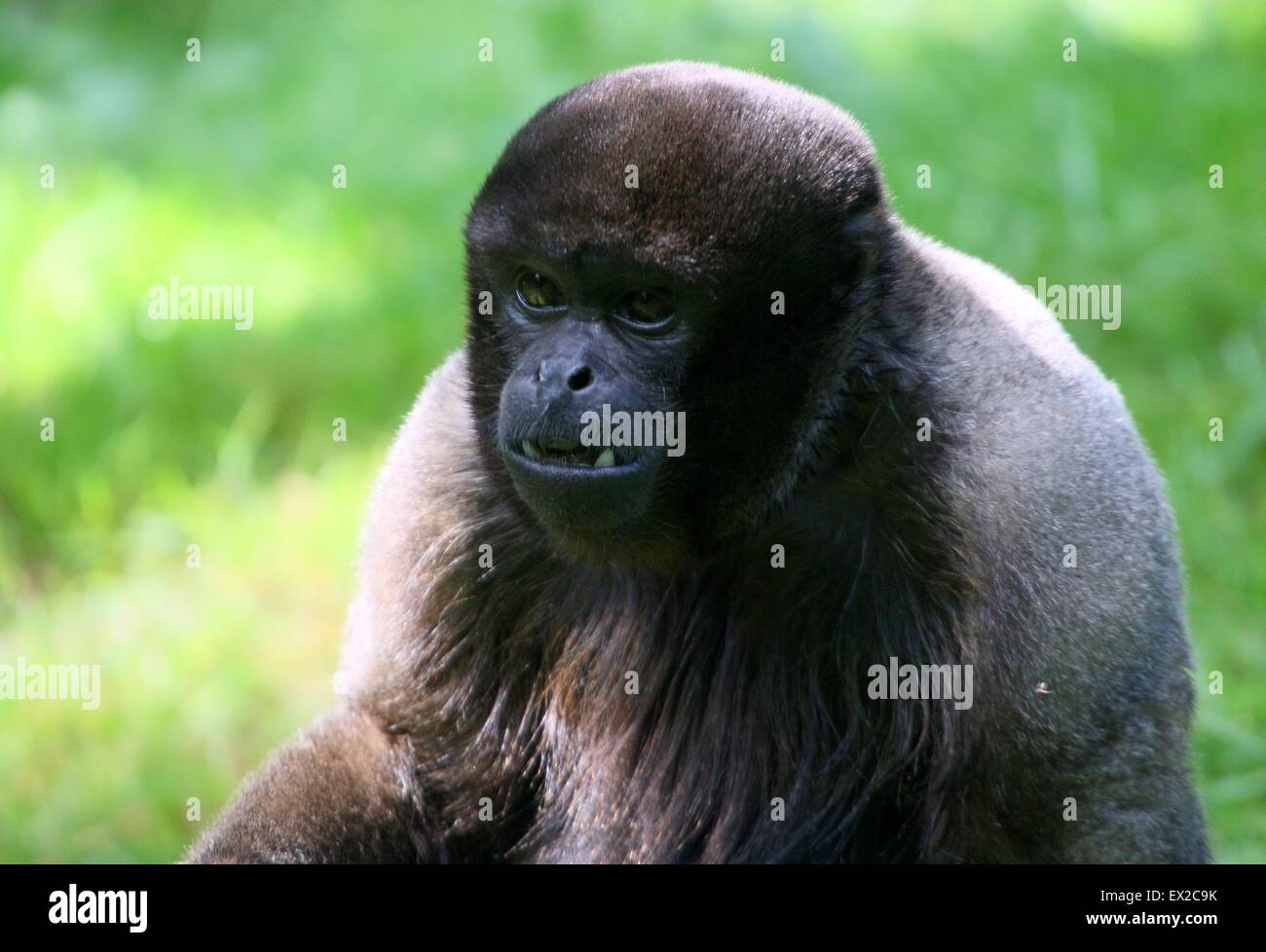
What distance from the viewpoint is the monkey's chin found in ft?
13.9

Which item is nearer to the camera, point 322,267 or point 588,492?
point 588,492

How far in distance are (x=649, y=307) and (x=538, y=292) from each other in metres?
0.33

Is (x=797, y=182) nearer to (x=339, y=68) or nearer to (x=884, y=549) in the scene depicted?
(x=884, y=549)

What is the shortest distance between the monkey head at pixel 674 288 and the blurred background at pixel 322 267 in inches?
102

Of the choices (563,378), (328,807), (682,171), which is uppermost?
(682,171)

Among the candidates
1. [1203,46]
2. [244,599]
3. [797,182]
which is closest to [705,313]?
[797,182]

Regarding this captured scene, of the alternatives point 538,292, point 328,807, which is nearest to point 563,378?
point 538,292

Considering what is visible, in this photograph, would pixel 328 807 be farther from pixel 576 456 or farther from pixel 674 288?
pixel 674 288

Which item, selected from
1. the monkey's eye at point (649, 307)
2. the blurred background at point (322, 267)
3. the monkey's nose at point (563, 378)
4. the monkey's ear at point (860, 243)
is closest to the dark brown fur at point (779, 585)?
the monkey's ear at point (860, 243)

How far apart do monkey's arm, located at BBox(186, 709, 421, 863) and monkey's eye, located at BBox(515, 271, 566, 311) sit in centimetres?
139

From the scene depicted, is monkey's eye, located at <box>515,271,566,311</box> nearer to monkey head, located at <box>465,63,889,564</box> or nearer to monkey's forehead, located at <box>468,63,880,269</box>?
monkey head, located at <box>465,63,889,564</box>

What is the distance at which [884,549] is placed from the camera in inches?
173

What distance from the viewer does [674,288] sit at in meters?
4.23
